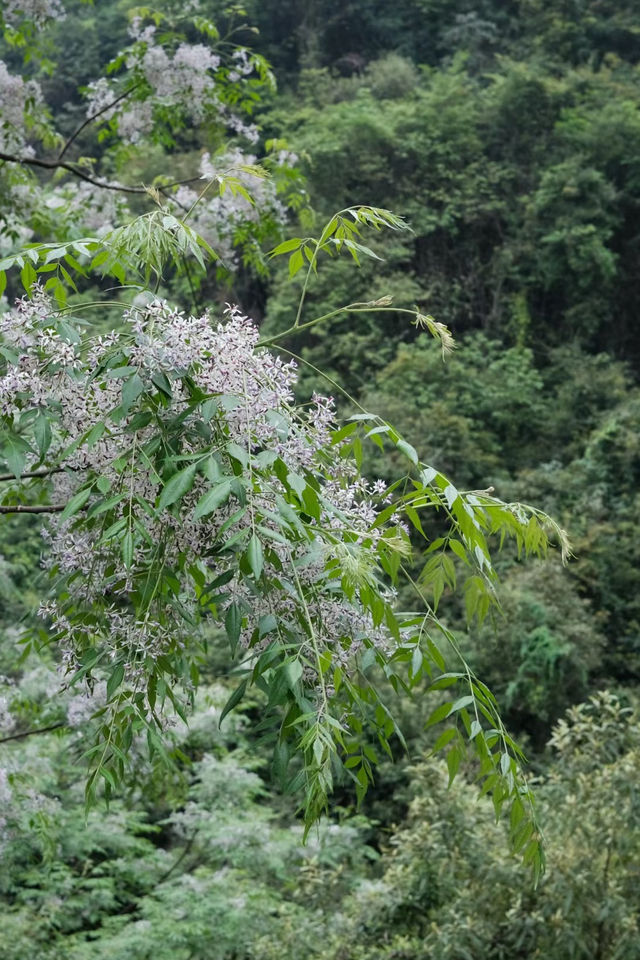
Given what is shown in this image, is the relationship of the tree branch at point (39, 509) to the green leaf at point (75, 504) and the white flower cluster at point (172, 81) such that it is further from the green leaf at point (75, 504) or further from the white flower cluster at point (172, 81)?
the white flower cluster at point (172, 81)

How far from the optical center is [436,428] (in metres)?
10.6

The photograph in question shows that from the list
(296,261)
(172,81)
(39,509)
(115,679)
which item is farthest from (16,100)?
(115,679)

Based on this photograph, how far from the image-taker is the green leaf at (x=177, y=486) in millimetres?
1246

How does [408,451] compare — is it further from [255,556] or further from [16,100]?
[16,100]

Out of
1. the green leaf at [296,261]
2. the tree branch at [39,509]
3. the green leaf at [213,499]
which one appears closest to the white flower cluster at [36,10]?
the green leaf at [296,261]

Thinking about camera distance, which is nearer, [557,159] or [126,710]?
[126,710]

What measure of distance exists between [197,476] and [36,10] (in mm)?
3009

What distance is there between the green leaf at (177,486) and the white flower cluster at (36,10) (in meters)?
3.00

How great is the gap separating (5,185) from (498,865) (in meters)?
3.00

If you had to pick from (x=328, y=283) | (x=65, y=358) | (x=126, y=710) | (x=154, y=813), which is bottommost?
(x=154, y=813)

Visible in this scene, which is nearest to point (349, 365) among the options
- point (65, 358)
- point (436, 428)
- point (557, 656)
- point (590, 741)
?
point (436, 428)

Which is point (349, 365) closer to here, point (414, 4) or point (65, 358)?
point (414, 4)

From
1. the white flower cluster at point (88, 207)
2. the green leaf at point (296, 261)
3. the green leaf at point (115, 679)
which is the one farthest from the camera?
the white flower cluster at point (88, 207)

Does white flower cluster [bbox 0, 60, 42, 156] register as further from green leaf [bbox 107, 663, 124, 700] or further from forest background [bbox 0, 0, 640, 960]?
green leaf [bbox 107, 663, 124, 700]
